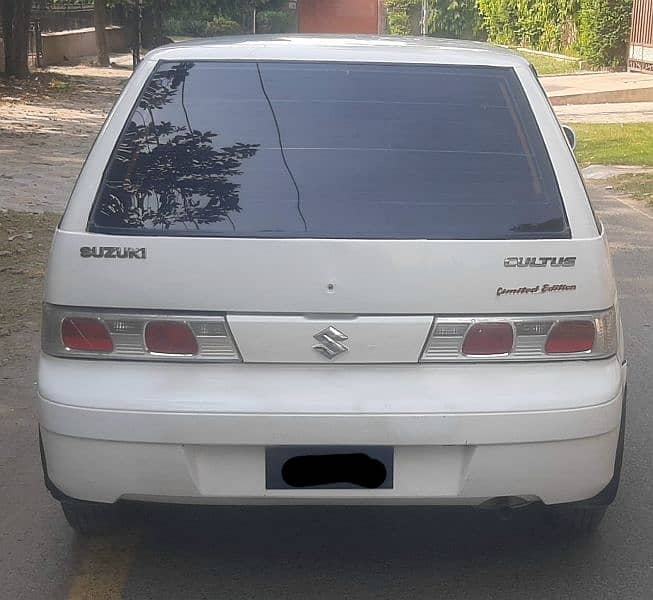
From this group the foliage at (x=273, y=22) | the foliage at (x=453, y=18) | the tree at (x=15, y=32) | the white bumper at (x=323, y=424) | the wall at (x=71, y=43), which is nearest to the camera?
the white bumper at (x=323, y=424)

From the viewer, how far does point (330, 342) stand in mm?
3463

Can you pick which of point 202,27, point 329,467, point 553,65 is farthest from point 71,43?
point 329,467

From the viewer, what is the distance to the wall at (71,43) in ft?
102

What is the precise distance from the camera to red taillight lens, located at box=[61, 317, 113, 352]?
3.54 m

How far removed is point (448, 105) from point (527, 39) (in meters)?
35.3

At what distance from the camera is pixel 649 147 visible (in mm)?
15930

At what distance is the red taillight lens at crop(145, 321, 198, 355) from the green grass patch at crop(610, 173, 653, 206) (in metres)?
9.17

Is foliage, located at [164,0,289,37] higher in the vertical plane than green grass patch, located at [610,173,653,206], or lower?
lower

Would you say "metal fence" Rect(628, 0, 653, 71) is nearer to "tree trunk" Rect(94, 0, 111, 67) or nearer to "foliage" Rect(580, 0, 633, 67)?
"foliage" Rect(580, 0, 633, 67)

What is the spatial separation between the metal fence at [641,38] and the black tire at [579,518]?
24051 millimetres

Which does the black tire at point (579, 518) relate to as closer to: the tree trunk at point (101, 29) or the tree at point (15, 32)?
the tree at point (15, 32)

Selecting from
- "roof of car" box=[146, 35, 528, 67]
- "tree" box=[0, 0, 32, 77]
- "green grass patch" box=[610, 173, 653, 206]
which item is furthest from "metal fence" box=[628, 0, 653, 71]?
"roof of car" box=[146, 35, 528, 67]

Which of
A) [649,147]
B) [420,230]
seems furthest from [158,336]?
[649,147]

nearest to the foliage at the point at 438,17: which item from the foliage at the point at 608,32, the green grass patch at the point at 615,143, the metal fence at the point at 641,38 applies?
the foliage at the point at 608,32
